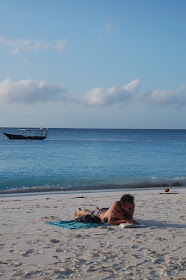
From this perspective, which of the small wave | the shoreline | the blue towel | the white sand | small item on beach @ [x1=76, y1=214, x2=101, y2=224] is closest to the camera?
the white sand

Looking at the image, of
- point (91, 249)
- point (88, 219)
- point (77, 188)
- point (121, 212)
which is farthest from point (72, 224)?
point (77, 188)

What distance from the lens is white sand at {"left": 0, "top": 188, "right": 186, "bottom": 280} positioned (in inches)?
180

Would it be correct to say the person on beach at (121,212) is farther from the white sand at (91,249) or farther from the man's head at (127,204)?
the white sand at (91,249)

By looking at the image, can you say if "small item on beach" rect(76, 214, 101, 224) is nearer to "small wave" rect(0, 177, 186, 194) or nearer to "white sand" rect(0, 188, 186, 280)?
"white sand" rect(0, 188, 186, 280)

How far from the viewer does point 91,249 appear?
5.64 meters

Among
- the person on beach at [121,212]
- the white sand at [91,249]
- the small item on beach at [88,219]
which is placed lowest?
the white sand at [91,249]

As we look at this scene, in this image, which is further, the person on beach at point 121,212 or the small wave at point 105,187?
the small wave at point 105,187

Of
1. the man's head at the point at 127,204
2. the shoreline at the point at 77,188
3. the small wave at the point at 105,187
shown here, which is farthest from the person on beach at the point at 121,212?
the small wave at the point at 105,187

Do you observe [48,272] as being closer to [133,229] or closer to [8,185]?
[133,229]

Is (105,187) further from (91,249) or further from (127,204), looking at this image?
(91,249)

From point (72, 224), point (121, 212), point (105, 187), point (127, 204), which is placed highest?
point (127, 204)

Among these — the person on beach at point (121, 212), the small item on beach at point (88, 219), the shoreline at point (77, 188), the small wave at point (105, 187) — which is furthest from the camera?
the small wave at point (105, 187)

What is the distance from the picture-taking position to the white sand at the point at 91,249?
4.57 m

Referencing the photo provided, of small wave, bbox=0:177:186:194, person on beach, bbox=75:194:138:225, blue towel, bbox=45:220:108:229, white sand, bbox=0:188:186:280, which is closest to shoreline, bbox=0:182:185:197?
small wave, bbox=0:177:186:194
